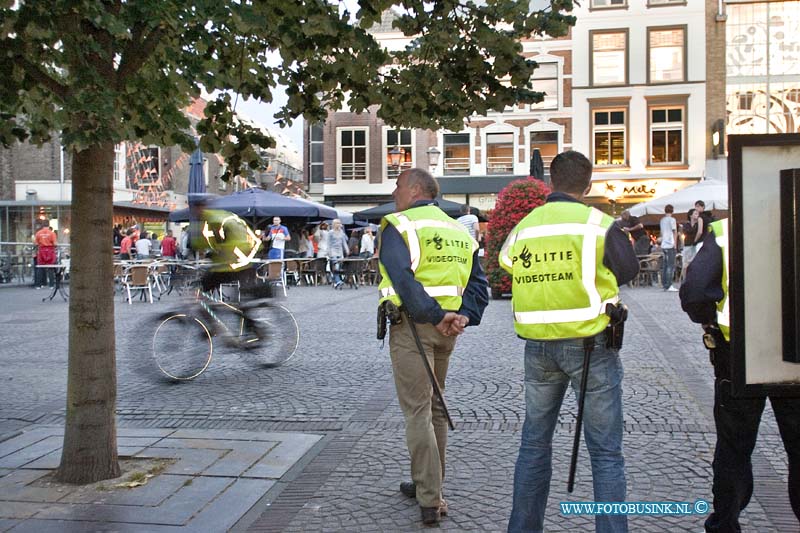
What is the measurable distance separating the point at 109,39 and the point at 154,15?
1.01 metres

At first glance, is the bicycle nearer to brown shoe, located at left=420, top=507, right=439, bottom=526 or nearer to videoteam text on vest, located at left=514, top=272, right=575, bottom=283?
brown shoe, located at left=420, top=507, right=439, bottom=526

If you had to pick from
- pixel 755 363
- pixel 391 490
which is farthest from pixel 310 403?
pixel 755 363

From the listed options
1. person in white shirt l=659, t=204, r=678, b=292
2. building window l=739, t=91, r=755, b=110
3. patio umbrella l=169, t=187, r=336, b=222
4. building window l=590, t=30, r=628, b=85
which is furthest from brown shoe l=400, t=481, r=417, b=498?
building window l=739, t=91, r=755, b=110

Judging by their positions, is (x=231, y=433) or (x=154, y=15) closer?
(x=154, y=15)

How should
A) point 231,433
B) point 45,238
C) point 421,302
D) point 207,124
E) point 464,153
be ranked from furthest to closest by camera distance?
1. point 464,153
2. point 45,238
3. point 231,433
4. point 207,124
5. point 421,302

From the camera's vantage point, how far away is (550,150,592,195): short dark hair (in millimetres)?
3232

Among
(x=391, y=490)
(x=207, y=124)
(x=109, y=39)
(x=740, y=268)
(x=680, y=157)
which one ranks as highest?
(x=680, y=157)

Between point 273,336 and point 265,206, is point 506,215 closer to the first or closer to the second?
point 273,336

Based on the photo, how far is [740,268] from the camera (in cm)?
190

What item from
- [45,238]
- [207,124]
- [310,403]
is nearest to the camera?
[207,124]

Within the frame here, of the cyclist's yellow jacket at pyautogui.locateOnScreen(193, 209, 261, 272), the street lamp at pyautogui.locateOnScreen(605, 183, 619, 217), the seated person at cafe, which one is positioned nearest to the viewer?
the cyclist's yellow jacket at pyautogui.locateOnScreen(193, 209, 261, 272)

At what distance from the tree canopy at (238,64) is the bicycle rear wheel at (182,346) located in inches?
104

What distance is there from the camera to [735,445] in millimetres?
3139

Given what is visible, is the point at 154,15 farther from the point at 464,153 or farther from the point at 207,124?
the point at 464,153
